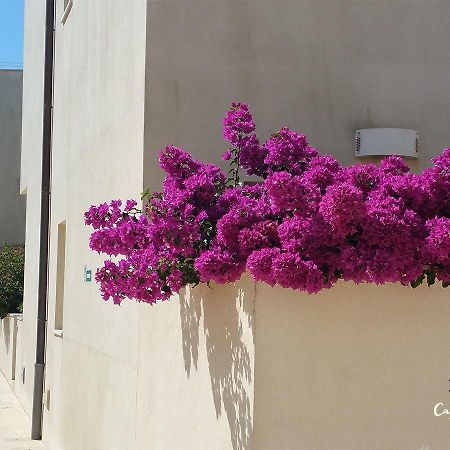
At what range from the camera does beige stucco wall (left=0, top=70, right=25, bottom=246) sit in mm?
23484

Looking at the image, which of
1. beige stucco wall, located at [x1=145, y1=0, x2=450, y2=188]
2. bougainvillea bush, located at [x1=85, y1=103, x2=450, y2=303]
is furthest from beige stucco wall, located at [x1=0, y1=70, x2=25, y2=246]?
bougainvillea bush, located at [x1=85, y1=103, x2=450, y2=303]

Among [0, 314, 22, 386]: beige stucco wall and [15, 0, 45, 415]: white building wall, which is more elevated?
[15, 0, 45, 415]: white building wall

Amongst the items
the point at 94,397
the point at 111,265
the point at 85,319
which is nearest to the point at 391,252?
the point at 111,265

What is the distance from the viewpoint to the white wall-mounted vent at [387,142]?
631cm

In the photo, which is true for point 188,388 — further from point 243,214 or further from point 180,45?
point 180,45

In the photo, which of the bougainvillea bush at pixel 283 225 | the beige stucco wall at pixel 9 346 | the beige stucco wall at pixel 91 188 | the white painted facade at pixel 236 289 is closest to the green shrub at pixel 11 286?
the beige stucco wall at pixel 9 346

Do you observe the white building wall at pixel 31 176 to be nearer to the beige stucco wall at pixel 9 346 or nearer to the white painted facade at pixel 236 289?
the beige stucco wall at pixel 9 346

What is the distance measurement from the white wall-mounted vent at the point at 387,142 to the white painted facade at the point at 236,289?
15 centimetres

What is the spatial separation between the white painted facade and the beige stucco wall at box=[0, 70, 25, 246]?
12.8 m

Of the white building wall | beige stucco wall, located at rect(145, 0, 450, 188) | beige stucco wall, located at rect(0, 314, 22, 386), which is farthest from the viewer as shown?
beige stucco wall, located at rect(0, 314, 22, 386)

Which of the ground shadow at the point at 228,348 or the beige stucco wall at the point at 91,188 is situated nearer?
the ground shadow at the point at 228,348

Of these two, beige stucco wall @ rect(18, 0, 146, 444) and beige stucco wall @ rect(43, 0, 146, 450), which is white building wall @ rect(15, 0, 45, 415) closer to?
beige stucco wall @ rect(18, 0, 146, 444)

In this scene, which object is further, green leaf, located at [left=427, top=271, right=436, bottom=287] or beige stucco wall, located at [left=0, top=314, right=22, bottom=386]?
beige stucco wall, located at [left=0, top=314, right=22, bottom=386]

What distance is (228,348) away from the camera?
4.09 meters
